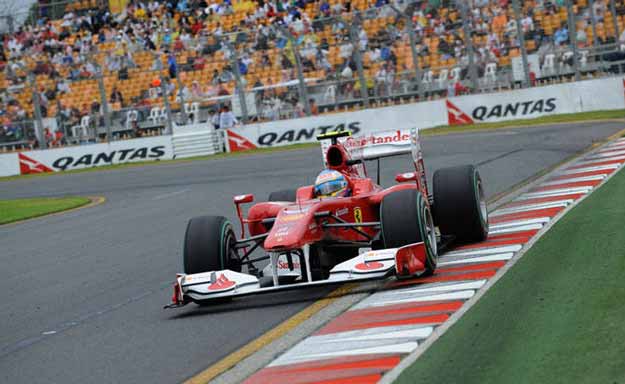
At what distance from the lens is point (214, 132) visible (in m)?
32.2

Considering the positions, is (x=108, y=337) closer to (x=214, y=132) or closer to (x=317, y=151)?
(x=317, y=151)

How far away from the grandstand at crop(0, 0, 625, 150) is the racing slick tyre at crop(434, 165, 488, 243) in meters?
17.9

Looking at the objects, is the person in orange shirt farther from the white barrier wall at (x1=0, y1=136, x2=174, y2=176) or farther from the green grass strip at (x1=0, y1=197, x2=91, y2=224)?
the green grass strip at (x1=0, y1=197, x2=91, y2=224)

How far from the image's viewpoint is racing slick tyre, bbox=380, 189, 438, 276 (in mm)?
8625

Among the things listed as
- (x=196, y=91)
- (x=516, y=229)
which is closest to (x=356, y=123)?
(x=196, y=91)

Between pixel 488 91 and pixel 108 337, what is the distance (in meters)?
21.8

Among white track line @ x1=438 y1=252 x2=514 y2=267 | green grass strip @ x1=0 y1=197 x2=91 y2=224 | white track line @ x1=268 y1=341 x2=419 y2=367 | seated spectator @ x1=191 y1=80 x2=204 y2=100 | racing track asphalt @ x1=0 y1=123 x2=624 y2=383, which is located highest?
seated spectator @ x1=191 y1=80 x2=204 y2=100

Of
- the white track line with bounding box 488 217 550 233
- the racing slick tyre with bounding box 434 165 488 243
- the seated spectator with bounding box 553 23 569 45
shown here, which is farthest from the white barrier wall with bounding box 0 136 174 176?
the racing slick tyre with bounding box 434 165 488 243

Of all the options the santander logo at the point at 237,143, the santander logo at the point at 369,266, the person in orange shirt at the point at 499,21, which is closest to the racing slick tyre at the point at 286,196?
the santander logo at the point at 369,266

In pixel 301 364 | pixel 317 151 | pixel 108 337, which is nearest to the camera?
pixel 301 364

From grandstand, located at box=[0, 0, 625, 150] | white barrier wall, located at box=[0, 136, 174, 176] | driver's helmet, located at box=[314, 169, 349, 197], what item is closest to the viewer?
driver's helmet, located at box=[314, 169, 349, 197]

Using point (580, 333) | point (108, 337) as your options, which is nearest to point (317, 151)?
point (108, 337)

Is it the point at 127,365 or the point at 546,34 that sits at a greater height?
the point at 546,34

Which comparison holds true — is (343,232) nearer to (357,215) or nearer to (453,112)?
(357,215)
